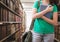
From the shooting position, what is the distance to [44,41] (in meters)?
1.48

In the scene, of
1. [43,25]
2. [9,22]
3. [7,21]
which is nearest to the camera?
[43,25]

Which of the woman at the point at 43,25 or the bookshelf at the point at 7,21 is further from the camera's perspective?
the bookshelf at the point at 7,21

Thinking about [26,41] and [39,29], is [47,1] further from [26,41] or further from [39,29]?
[26,41]

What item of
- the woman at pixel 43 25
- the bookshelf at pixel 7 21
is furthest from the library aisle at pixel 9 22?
the woman at pixel 43 25

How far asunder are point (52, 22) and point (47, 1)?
0.23 m

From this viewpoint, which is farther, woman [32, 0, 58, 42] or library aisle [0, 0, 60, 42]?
library aisle [0, 0, 60, 42]

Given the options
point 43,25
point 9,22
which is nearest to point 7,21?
point 9,22

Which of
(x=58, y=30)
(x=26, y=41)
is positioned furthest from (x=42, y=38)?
(x=58, y=30)

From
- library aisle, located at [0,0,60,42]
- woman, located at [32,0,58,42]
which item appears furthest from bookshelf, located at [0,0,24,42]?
woman, located at [32,0,58,42]

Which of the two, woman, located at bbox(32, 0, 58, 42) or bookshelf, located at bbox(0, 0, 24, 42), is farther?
bookshelf, located at bbox(0, 0, 24, 42)

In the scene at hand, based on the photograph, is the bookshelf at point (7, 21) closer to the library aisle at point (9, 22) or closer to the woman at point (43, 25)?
the library aisle at point (9, 22)

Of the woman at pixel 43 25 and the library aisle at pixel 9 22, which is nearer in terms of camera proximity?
the woman at pixel 43 25

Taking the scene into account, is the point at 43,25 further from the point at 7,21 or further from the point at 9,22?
the point at 9,22

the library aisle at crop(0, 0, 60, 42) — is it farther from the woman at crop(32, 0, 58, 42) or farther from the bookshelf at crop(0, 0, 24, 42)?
the woman at crop(32, 0, 58, 42)
